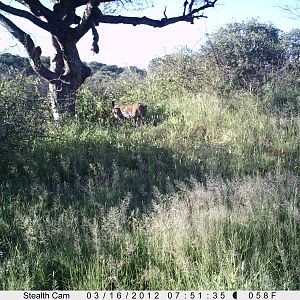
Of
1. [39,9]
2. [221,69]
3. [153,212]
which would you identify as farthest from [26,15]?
[153,212]

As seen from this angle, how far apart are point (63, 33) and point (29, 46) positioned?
708mm

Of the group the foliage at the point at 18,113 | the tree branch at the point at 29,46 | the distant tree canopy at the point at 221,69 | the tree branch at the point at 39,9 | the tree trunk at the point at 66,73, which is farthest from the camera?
the distant tree canopy at the point at 221,69

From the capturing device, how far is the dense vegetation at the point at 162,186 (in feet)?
10.5

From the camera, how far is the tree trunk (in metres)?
8.05

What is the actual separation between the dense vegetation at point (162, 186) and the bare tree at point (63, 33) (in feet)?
2.22

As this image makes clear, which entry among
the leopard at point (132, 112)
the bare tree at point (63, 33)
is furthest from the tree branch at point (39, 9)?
the leopard at point (132, 112)

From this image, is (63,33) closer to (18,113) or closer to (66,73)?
(66,73)

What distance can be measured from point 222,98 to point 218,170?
3.58 metres

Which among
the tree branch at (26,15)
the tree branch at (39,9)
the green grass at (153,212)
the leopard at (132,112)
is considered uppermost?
the tree branch at (39,9)

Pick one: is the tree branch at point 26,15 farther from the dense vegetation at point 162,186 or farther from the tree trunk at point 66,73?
the dense vegetation at point 162,186

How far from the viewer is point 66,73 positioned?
8.24 metres

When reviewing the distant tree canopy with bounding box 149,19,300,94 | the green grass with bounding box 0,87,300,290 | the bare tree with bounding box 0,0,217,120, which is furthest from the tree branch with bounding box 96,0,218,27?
the green grass with bounding box 0,87,300,290

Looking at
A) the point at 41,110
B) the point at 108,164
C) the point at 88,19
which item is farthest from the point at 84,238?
the point at 88,19

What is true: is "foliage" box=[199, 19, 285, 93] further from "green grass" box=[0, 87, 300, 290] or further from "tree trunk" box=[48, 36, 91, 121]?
"tree trunk" box=[48, 36, 91, 121]
